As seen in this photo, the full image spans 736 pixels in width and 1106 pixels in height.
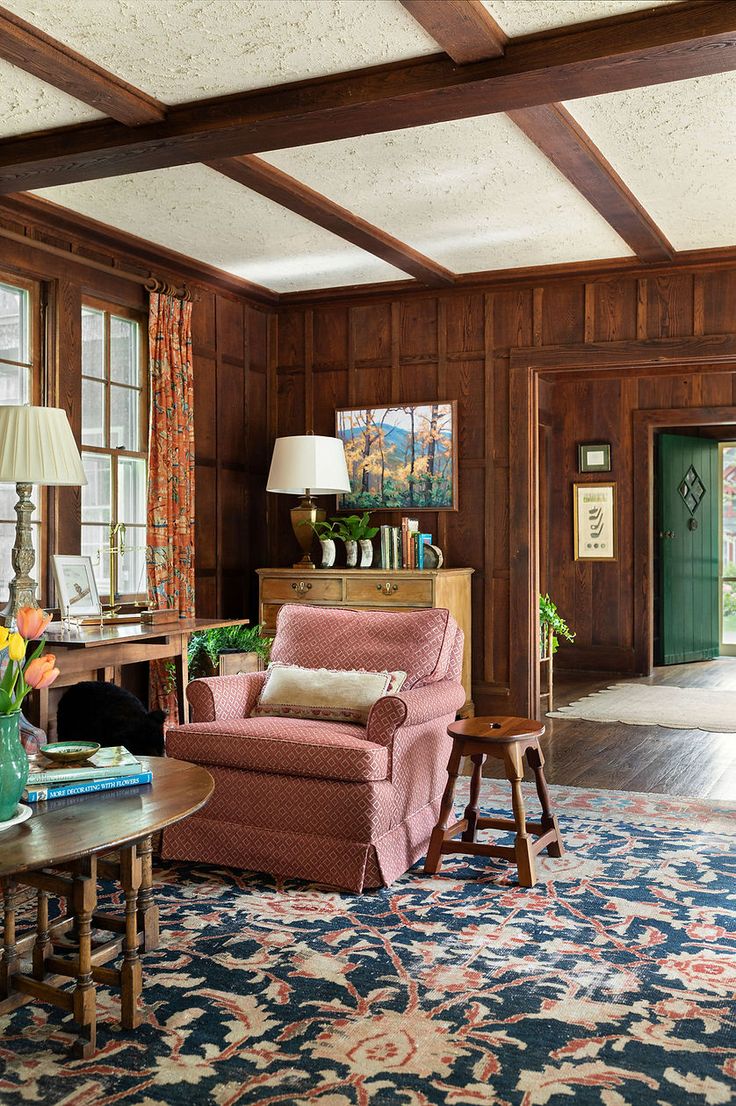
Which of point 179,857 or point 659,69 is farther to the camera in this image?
point 179,857

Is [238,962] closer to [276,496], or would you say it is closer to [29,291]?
[29,291]

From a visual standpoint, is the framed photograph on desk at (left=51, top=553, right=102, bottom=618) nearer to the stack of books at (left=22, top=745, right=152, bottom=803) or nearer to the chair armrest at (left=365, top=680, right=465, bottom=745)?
the chair armrest at (left=365, top=680, right=465, bottom=745)

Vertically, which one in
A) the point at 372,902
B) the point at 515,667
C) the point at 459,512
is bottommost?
the point at 372,902

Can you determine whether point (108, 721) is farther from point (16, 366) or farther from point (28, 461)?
point (16, 366)

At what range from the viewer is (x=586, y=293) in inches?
248

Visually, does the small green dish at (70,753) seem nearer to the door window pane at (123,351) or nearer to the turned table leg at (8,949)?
the turned table leg at (8,949)

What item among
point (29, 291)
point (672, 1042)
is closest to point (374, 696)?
point (672, 1042)

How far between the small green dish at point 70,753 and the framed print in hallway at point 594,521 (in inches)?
281

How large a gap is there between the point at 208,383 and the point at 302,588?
4.74 feet

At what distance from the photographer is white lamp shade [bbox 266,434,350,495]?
20.4 feet

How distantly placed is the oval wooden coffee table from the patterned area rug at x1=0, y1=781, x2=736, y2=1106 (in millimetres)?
98

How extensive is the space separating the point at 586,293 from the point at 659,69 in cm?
304

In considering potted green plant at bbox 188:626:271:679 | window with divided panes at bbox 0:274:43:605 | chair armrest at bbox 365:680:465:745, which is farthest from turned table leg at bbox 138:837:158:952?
potted green plant at bbox 188:626:271:679

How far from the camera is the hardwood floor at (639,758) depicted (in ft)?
16.3
